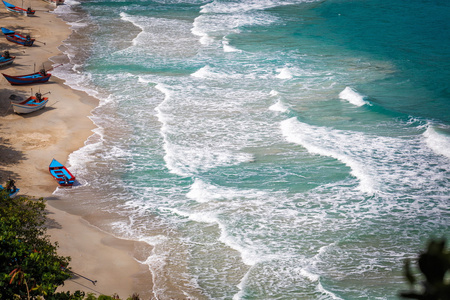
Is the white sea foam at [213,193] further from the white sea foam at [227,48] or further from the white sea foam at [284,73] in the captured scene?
the white sea foam at [227,48]

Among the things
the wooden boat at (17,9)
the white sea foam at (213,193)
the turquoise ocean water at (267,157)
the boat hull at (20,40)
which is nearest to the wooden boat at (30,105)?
the turquoise ocean water at (267,157)

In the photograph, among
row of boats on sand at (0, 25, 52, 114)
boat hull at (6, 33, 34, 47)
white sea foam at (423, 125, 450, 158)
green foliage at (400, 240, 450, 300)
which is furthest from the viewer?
boat hull at (6, 33, 34, 47)

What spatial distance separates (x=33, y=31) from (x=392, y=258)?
143ft

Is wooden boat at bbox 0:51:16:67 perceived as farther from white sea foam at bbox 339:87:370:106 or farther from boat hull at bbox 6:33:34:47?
white sea foam at bbox 339:87:370:106

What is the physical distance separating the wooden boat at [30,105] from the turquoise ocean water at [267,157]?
3933 mm

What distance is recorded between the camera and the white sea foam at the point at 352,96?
3123 centimetres

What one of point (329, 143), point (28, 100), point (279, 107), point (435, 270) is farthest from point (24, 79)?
point (435, 270)

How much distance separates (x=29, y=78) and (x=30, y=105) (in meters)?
5.69

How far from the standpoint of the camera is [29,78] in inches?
1287

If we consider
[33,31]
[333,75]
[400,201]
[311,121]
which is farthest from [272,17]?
[400,201]

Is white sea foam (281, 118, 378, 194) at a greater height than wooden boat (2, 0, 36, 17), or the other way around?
wooden boat (2, 0, 36, 17)

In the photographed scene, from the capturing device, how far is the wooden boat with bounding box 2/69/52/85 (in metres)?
31.9

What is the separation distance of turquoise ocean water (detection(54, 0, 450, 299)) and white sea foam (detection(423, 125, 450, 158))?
A: 0.37ft

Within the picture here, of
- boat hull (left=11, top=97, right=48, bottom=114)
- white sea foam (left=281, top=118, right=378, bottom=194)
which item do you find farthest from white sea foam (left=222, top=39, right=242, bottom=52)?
boat hull (left=11, top=97, right=48, bottom=114)
